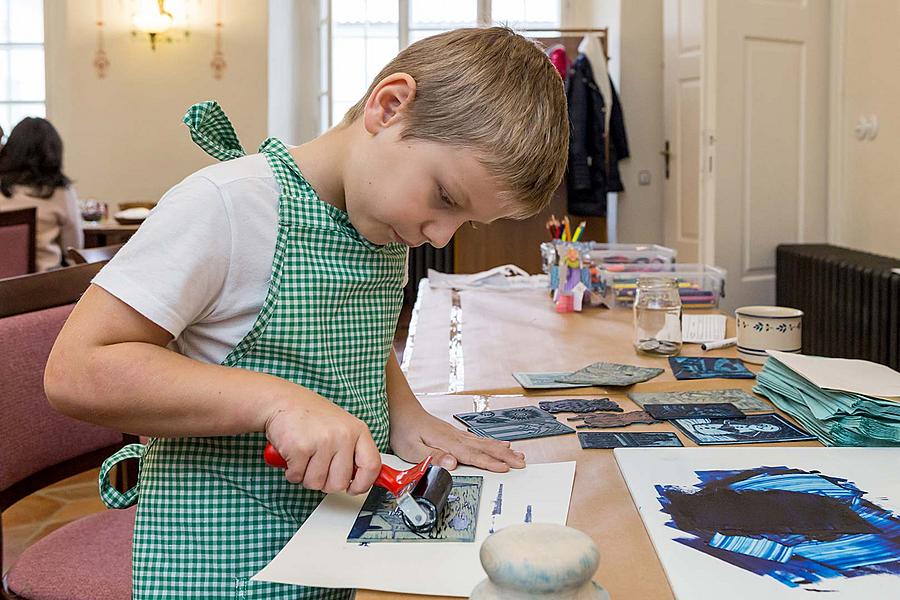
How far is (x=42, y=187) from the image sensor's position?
14.4 feet

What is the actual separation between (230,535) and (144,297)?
261 mm

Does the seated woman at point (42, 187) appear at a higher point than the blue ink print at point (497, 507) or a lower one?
higher

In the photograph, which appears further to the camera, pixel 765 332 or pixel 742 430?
pixel 765 332

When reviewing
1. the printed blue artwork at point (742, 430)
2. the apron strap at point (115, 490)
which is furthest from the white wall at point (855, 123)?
the apron strap at point (115, 490)

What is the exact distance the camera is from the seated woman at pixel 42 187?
169 inches

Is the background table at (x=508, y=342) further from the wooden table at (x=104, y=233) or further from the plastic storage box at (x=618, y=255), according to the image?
the wooden table at (x=104, y=233)

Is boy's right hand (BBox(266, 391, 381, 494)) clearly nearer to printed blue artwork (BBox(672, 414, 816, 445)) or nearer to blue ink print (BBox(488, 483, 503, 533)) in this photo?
blue ink print (BBox(488, 483, 503, 533))

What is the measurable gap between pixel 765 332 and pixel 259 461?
0.92 m

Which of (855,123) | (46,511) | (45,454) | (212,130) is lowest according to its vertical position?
(46,511)

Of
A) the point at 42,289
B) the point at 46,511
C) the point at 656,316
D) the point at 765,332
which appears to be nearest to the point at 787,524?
the point at 765,332

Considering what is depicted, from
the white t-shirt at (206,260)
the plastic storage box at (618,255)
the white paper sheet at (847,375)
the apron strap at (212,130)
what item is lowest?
the white paper sheet at (847,375)

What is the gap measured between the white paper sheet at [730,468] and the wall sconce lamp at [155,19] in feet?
19.3

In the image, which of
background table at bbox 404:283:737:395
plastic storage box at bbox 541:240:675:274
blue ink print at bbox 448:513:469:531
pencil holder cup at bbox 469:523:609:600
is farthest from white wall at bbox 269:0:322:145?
pencil holder cup at bbox 469:523:609:600

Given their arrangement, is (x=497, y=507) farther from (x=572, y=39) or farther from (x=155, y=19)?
(x=155, y=19)
